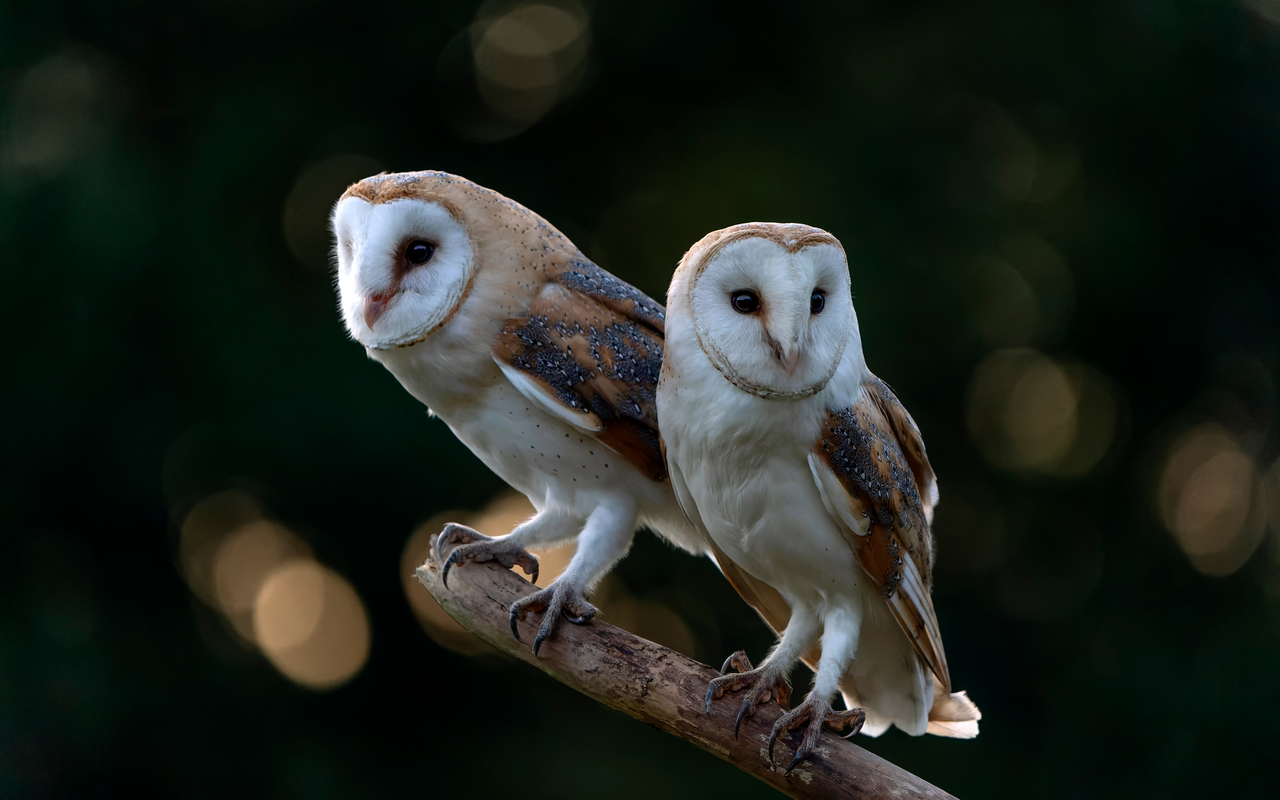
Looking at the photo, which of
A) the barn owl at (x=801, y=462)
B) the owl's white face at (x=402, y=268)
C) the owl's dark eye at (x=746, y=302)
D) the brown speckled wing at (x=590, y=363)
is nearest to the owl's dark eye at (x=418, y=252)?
the owl's white face at (x=402, y=268)

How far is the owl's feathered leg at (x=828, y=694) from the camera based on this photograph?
1166 mm

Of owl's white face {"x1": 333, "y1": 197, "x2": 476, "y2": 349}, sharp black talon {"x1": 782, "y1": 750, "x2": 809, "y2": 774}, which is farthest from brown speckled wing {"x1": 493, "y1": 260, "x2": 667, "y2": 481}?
sharp black talon {"x1": 782, "y1": 750, "x2": 809, "y2": 774}

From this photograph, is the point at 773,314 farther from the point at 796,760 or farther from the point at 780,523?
the point at 796,760

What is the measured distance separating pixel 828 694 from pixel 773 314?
491 mm

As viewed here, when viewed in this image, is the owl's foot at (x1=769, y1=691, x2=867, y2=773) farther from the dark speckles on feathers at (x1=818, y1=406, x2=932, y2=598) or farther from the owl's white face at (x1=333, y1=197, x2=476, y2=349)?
the owl's white face at (x1=333, y1=197, x2=476, y2=349)

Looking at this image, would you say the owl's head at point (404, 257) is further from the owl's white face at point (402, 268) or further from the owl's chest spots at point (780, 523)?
the owl's chest spots at point (780, 523)

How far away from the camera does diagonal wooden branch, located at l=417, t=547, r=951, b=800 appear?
115 cm

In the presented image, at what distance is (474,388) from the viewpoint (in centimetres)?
137

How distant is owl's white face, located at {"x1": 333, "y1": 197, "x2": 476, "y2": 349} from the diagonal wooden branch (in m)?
0.42

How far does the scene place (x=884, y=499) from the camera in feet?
3.94

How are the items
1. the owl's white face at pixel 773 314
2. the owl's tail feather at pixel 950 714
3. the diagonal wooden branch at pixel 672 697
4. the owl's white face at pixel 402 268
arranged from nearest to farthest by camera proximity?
the owl's white face at pixel 773 314
the diagonal wooden branch at pixel 672 697
the owl's white face at pixel 402 268
the owl's tail feather at pixel 950 714

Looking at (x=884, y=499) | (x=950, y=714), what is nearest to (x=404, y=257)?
(x=884, y=499)

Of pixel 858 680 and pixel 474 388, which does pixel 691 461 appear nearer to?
pixel 474 388

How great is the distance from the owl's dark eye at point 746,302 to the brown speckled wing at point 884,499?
6.8 inches
